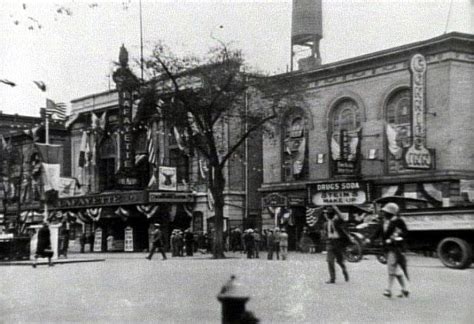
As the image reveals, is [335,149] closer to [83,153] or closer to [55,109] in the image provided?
[55,109]

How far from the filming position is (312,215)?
35688mm

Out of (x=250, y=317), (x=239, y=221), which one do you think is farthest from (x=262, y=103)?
(x=250, y=317)

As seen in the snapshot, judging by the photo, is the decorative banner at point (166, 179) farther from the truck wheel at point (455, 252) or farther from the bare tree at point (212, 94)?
the truck wheel at point (455, 252)

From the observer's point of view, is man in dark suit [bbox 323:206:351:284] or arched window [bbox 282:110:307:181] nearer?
man in dark suit [bbox 323:206:351:284]

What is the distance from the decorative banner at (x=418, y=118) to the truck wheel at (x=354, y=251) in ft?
22.0

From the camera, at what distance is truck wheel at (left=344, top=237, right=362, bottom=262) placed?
23645 mm

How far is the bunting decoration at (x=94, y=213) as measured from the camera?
44969 millimetres

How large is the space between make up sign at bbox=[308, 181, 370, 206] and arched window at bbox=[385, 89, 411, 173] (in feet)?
5.53

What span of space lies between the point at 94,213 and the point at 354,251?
83.3ft

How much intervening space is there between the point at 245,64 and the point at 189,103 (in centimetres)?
320

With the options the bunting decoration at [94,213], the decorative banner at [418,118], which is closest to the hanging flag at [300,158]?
the decorative banner at [418,118]

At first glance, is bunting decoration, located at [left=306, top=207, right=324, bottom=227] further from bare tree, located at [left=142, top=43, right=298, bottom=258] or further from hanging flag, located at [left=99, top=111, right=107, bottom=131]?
hanging flag, located at [left=99, top=111, right=107, bottom=131]

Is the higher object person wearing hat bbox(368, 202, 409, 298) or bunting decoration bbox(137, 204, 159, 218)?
person wearing hat bbox(368, 202, 409, 298)

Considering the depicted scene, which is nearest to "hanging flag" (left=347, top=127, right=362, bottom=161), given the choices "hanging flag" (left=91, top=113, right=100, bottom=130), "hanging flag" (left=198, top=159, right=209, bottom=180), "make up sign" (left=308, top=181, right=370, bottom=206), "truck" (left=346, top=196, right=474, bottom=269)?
"make up sign" (left=308, top=181, right=370, bottom=206)
